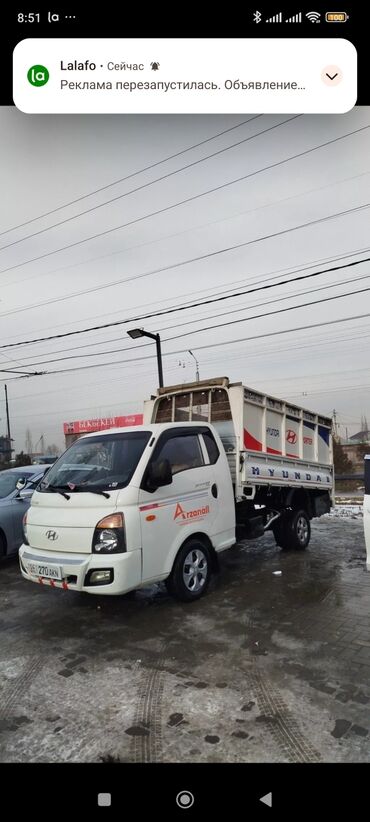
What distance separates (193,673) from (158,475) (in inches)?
70.0

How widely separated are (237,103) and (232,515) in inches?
191

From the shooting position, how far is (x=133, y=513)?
4457 mm

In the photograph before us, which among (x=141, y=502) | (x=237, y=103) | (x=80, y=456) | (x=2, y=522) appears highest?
(x=237, y=103)

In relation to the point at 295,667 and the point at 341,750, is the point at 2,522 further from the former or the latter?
the point at 341,750

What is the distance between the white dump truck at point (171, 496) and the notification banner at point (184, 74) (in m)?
3.38

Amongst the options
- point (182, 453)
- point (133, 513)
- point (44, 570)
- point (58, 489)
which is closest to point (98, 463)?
point (58, 489)

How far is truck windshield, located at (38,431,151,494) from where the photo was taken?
4.86 meters

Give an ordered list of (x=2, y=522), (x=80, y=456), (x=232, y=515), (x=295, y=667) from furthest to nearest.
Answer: (x=2, y=522)
(x=232, y=515)
(x=80, y=456)
(x=295, y=667)

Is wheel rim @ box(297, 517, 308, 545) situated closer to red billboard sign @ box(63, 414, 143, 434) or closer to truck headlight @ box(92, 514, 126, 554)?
truck headlight @ box(92, 514, 126, 554)
